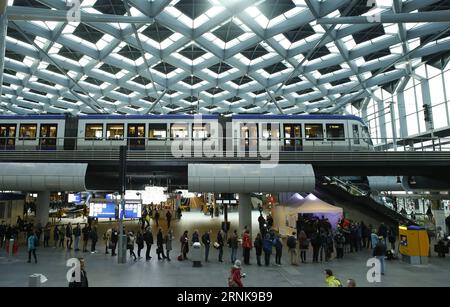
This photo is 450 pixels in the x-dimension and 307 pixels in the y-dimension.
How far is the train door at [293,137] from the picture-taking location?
71.7 feet

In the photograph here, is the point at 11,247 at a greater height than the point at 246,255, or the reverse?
the point at 11,247

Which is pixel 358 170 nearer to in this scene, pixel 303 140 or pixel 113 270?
pixel 303 140

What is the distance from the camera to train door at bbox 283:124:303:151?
71.7 ft

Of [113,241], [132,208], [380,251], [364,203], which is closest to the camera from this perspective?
[380,251]

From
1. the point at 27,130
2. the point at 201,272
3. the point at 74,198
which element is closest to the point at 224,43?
the point at 27,130

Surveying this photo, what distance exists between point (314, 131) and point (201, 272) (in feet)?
43.1

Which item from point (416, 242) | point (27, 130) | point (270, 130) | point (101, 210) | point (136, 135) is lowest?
point (416, 242)

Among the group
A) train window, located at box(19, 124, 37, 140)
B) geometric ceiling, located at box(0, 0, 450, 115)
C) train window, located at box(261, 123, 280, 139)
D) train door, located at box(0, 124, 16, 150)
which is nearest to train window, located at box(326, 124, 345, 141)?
train window, located at box(261, 123, 280, 139)

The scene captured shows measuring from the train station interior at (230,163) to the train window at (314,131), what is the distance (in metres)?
0.10

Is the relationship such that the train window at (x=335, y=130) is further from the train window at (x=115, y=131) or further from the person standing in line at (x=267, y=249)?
the train window at (x=115, y=131)

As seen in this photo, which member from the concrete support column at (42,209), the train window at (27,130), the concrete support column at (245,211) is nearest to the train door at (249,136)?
the concrete support column at (245,211)

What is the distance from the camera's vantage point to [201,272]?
13.4 metres

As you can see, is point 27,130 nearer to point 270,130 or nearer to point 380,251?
point 270,130

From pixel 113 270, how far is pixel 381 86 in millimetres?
46835
